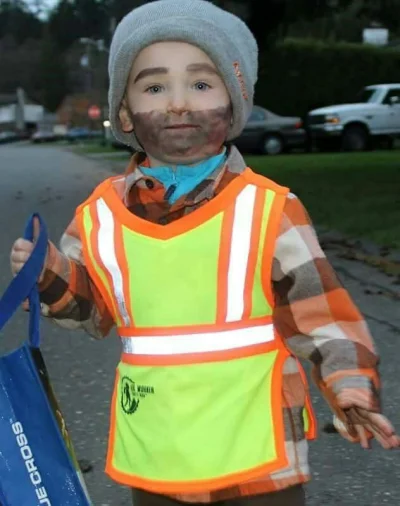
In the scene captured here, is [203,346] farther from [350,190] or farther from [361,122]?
[361,122]

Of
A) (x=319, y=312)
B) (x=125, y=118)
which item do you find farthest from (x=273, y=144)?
(x=319, y=312)

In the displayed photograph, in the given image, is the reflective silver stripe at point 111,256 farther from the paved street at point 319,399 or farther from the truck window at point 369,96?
the truck window at point 369,96

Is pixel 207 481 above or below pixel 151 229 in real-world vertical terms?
below

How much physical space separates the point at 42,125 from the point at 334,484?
108 meters

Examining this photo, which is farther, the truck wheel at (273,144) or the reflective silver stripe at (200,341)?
the truck wheel at (273,144)

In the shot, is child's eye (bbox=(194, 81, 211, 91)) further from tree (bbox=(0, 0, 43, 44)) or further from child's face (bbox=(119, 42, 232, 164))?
tree (bbox=(0, 0, 43, 44))

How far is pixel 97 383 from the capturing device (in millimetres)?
5547

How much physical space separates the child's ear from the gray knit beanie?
0.02 metres

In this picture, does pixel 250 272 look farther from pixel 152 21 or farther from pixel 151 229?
pixel 152 21

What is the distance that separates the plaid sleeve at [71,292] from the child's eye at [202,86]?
404 millimetres

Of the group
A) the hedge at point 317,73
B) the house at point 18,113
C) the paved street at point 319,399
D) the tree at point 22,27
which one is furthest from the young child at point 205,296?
the house at point 18,113

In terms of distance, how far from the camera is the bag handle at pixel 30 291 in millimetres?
2043

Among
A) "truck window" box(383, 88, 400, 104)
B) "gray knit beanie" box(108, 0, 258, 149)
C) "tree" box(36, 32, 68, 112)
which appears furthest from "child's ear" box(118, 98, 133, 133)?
"tree" box(36, 32, 68, 112)

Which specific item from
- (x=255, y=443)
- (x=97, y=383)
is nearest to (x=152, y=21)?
(x=255, y=443)
